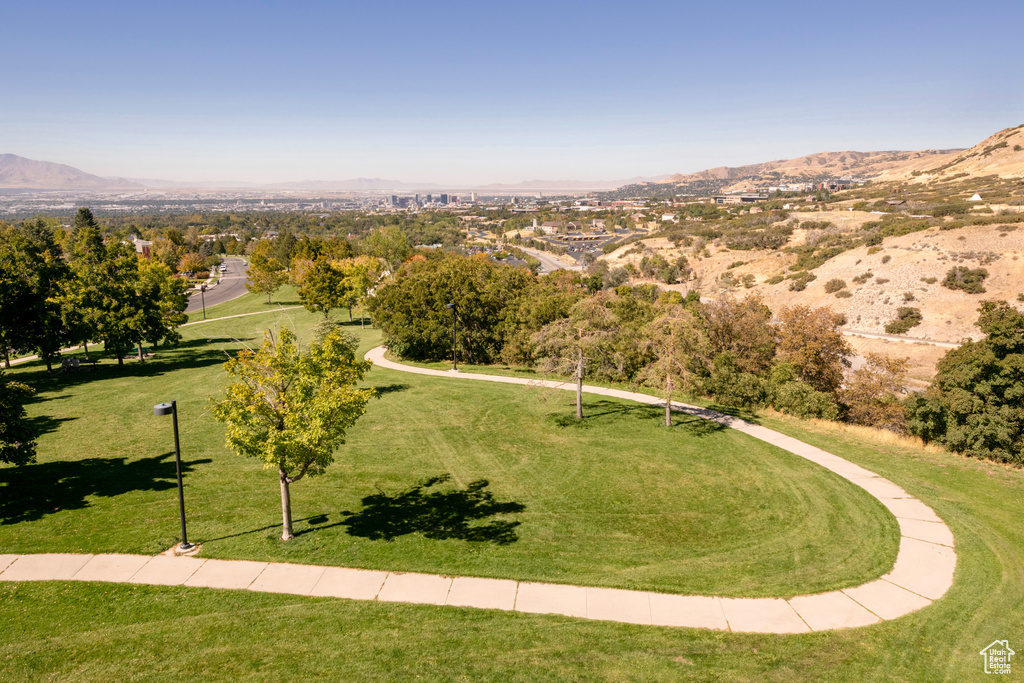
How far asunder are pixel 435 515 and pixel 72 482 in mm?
12272

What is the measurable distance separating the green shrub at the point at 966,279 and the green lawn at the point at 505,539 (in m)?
57.2

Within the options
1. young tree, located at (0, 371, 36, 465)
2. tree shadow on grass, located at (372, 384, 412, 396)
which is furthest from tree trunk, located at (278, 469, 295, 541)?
tree shadow on grass, located at (372, 384, 412, 396)

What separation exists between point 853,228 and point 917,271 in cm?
3531

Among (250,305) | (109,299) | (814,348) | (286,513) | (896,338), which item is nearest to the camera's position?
(286,513)

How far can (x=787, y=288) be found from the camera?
7869 centimetres

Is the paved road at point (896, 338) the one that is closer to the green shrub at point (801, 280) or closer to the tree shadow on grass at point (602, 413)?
the green shrub at point (801, 280)

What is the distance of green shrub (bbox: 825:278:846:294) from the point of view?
73.1 m

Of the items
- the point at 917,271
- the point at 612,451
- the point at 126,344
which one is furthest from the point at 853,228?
the point at 126,344

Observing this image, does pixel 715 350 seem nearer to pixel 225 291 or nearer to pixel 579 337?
pixel 579 337

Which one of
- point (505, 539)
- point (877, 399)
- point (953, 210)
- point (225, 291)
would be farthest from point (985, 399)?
point (953, 210)

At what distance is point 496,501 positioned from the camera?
53.5ft

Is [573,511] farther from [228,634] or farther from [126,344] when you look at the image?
[126,344]

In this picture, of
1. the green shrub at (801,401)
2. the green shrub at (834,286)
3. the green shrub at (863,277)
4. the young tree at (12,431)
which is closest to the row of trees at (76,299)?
the young tree at (12,431)

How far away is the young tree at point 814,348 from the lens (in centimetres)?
3081
